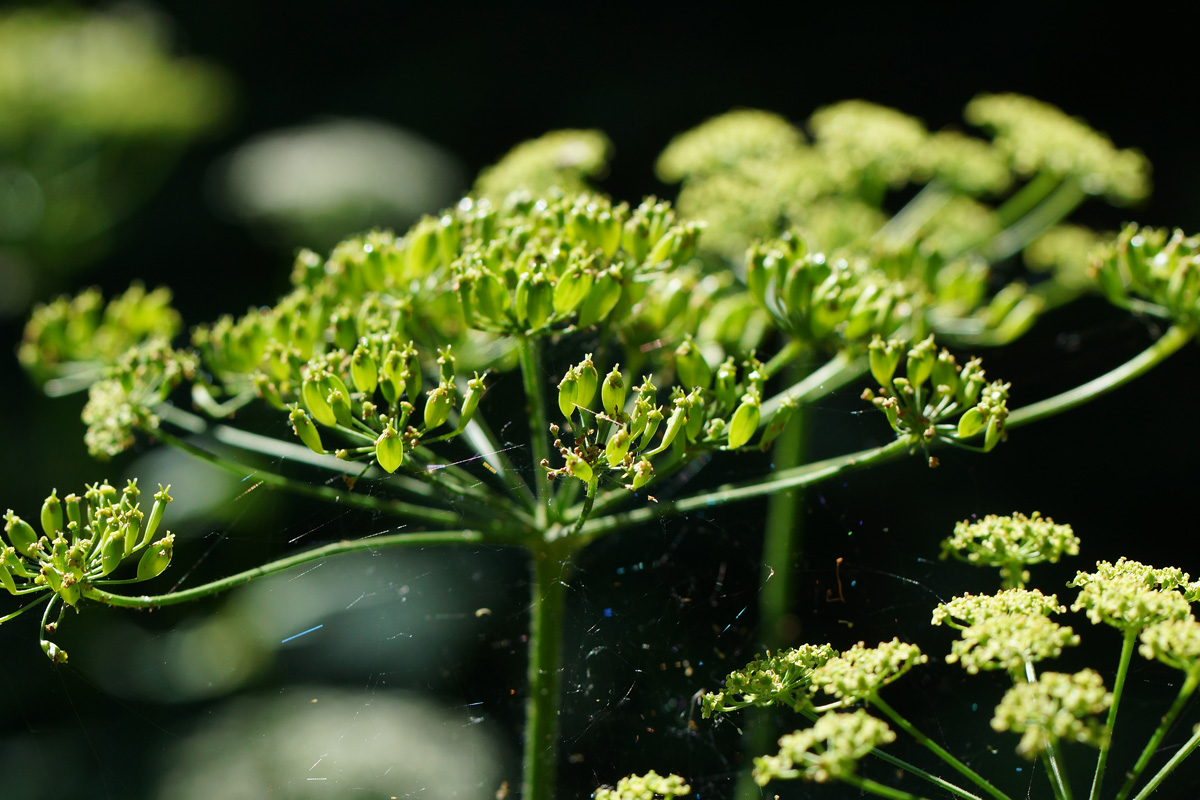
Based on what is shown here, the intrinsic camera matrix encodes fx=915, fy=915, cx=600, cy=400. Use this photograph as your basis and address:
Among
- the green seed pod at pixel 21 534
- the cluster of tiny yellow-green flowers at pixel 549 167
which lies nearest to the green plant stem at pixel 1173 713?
the green seed pod at pixel 21 534

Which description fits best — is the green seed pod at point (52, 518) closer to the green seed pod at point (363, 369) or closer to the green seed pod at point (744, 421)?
the green seed pod at point (363, 369)

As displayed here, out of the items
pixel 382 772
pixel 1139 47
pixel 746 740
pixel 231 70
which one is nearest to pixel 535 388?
pixel 746 740

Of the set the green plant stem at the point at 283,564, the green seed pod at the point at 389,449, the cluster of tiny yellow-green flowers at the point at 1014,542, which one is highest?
the green seed pod at the point at 389,449

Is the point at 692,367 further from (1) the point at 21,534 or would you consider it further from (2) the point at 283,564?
(1) the point at 21,534

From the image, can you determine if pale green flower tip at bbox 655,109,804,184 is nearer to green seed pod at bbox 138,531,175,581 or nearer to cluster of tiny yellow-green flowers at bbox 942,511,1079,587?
cluster of tiny yellow-green flowers at bbox 942,511,1079,587

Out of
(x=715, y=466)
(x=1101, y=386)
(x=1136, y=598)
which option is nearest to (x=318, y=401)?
(x=1136, y=598)

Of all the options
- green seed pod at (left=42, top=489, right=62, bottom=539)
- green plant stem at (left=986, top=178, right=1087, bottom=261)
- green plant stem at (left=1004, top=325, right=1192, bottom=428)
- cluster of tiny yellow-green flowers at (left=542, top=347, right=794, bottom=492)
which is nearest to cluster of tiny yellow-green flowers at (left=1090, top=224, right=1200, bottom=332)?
green plant stem at (left=1004, top=325, right=1192, bottom=428)
